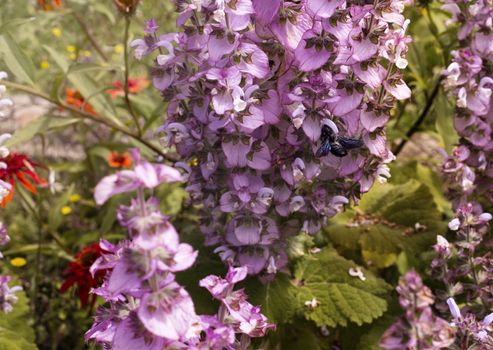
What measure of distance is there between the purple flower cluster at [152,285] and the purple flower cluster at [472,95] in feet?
3.09

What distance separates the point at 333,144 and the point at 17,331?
3.59 feet

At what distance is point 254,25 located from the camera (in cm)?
149

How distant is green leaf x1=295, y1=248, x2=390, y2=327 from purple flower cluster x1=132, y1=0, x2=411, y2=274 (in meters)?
0.17

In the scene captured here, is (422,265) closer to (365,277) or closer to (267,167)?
(365,277)

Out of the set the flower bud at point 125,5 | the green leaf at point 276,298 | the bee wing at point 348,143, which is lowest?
the green leaf at point 276,298

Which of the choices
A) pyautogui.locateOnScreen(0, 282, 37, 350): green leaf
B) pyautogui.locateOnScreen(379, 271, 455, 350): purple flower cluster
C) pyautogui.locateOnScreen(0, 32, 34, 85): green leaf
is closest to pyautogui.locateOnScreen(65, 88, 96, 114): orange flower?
pyautogui.locateOnScreen(0, 32, 34, 85): green leaf

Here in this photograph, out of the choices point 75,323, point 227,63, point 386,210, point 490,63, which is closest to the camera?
point 227,63

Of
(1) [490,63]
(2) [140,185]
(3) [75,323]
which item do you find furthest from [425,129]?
(2) [140,185]

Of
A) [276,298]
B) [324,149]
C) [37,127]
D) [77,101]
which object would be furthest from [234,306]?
[77,101]

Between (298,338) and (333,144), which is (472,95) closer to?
(333,144)

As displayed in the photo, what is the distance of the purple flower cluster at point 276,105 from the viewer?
139 centimetres

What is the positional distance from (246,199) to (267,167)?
0.30 feet

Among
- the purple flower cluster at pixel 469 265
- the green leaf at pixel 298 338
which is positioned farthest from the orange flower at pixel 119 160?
the purple flower cluster at pixel 469 265

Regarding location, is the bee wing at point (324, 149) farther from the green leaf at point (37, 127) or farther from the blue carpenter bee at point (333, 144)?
the green leaf at point (37, 127)
